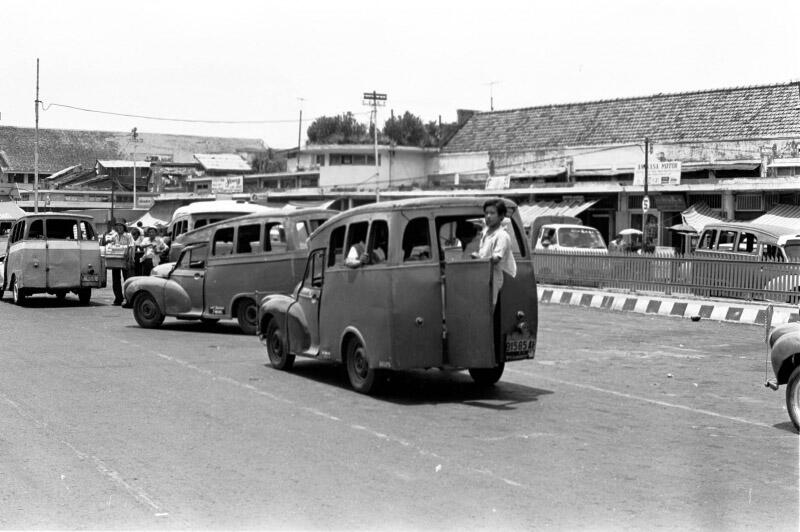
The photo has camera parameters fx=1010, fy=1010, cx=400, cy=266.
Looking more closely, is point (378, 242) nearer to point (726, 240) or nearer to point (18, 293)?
point (18, 293)

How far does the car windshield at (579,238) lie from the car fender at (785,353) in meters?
21.6

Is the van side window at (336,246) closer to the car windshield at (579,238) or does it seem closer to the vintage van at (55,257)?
the vintage van at (55,257)

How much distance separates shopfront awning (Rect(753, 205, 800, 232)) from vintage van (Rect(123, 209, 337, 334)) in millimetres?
29523

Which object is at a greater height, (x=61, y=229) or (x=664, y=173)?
(x=664, y=173)

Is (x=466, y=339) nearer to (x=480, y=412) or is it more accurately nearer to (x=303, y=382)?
(x=480, y=412)

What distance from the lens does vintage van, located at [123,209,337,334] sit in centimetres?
1666

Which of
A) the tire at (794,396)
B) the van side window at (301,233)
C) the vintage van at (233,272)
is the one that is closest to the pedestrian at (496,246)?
the tire at (794,396)

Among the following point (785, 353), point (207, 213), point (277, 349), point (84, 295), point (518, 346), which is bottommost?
point (84, 295)

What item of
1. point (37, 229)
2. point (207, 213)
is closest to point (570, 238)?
point (207, 213)

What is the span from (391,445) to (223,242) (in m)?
9.91

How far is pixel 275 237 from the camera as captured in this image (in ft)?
55.1

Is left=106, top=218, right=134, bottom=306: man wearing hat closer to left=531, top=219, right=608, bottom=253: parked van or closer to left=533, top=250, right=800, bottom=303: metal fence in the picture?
left=533, top=250, right=800, bottom=303: metal fence

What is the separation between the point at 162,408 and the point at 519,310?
152 inches

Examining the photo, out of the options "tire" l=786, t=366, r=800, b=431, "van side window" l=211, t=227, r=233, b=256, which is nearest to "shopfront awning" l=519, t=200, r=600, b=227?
"van side window" l=211, t=227, r=233, b=256
